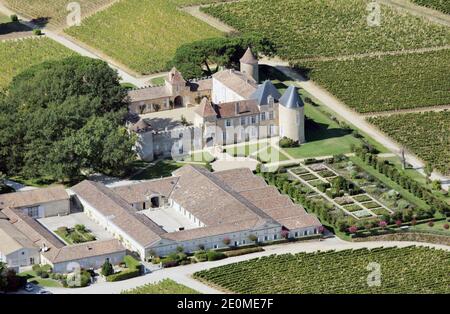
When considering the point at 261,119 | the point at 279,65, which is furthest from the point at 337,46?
the point at 261,119

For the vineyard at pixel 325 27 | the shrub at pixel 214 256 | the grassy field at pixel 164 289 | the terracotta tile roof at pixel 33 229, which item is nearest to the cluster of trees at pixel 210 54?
the vineyard at pixel 325 27

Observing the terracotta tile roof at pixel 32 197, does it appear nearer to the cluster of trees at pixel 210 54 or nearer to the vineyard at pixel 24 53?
the cluster of trees at pixel 210 54

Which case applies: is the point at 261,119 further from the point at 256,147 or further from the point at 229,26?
the point at 229,26

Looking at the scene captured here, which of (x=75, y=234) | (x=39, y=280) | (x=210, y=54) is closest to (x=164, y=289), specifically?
(x=39, y=280)

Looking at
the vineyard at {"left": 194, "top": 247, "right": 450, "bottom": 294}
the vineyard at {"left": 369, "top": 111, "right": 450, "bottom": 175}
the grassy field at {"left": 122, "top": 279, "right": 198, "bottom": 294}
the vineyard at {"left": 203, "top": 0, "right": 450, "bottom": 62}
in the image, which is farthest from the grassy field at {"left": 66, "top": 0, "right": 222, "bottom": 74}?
the grassy field at {"left": 122, "top": 279, "right": 198, "bottom": 294}

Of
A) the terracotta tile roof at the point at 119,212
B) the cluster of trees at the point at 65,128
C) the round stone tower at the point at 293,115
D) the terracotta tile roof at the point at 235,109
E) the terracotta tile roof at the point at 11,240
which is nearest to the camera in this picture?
the terracotta tile roof at the point at 11,240

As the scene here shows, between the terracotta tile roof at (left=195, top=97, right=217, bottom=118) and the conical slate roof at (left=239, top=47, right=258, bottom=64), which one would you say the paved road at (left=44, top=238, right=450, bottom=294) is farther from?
the conical slate roof at (left=239, top=47, right=258, bottom=64)
